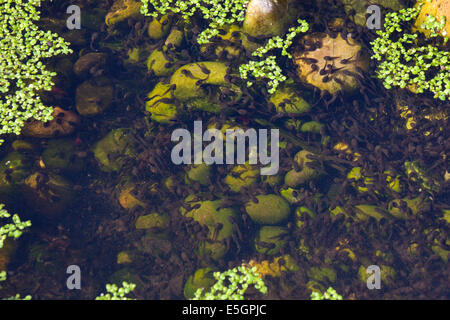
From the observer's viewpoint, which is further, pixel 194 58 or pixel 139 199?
pixel 194 58

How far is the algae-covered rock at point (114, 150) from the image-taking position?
199 inches

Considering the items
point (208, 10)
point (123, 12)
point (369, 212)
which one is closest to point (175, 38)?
point (208, 10)

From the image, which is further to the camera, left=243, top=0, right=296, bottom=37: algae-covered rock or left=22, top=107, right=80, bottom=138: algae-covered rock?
left=22, top=107, right=80, bottom=138: algae-covered rock

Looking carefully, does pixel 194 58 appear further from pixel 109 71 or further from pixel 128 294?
pixel 128 294

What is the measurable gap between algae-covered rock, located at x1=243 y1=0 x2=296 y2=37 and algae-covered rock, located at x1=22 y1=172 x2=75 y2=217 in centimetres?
361

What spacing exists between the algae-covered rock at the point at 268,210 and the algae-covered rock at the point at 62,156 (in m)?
2.71

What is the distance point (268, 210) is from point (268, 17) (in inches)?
108

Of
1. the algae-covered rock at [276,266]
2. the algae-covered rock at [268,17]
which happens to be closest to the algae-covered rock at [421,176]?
the algae-covered rock at [276,266]

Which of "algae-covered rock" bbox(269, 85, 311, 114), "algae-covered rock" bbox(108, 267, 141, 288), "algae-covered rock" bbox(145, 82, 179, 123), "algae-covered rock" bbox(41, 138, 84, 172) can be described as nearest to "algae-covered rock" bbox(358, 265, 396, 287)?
"algae-covered rock" bbox(269, 85, 311, 114)

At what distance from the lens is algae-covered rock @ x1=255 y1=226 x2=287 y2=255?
4.53 meters

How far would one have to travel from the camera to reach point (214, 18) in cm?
518

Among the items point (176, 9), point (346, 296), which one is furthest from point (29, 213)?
point (346, 296)

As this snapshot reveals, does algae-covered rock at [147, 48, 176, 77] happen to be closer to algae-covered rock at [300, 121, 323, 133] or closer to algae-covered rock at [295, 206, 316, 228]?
algae-covered rock at [300, 121, 323, 133]

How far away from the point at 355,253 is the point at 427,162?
165 cm
